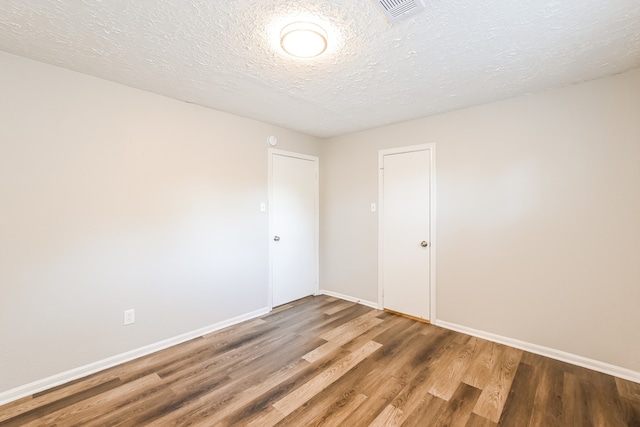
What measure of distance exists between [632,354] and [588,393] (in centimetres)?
56

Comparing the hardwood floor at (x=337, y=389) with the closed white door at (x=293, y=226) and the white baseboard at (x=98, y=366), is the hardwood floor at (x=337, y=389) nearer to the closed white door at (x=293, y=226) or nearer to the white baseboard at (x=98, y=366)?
the white baseboard at (x=98, y=366)

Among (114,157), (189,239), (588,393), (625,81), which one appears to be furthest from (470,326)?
(114,157)

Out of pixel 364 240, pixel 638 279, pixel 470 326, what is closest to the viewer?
pixel 638 279

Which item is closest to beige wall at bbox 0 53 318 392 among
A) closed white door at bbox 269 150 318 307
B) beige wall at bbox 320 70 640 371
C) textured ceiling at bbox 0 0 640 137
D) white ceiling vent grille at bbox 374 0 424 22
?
textured ceiling at bbox 0 0 640 137

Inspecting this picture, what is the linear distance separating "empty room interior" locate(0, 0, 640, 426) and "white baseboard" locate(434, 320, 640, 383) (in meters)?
0.01

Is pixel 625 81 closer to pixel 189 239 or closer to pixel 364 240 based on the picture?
pixel 364 240

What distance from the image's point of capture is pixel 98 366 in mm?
2326

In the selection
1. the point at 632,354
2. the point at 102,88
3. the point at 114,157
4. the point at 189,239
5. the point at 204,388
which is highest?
the point at 102,88

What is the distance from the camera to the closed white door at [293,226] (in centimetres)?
378

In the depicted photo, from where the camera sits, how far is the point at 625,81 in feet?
7.29

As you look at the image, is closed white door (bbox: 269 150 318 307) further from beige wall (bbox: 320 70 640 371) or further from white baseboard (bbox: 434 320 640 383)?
white baseboard (bbox: 434 320 640 383)

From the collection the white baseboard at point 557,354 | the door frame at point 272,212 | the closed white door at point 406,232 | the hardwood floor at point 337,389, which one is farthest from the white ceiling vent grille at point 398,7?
the white baseboard at point 557,354

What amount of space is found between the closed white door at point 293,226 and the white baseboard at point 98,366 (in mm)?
927

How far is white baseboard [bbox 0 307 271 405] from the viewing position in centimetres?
199
